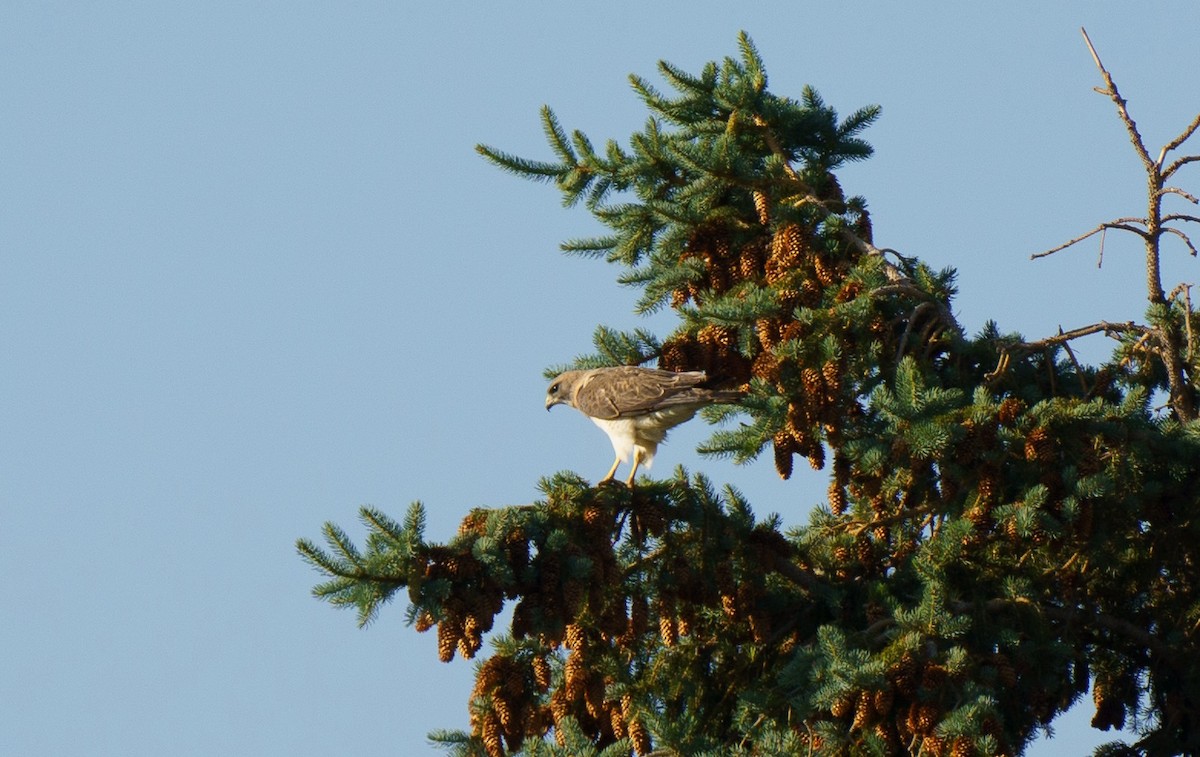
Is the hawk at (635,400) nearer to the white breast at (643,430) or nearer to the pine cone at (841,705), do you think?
the white breast at (643,430)

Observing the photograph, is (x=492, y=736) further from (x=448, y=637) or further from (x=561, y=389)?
(x=561, y=389)

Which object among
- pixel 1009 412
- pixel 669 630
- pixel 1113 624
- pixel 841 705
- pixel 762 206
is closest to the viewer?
pixel 841 705

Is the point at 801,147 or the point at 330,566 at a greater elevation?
the point at 801,147

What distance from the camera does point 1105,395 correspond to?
8.93m

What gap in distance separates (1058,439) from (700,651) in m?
1.94

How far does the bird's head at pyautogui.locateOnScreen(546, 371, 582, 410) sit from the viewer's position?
11.0 meters

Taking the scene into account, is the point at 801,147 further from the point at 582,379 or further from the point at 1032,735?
the point at 1032,735

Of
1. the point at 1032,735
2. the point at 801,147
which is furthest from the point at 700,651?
the point at 801,147

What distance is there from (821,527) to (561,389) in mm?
3194

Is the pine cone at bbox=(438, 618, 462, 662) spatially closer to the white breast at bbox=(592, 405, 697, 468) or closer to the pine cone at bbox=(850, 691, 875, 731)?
the pine cone at bbox=(850, 691, 875, 731)

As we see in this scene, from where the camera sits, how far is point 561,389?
11375mm

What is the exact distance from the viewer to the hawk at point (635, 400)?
30.2 feet

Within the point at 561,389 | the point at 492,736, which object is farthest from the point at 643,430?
the point at 492,736

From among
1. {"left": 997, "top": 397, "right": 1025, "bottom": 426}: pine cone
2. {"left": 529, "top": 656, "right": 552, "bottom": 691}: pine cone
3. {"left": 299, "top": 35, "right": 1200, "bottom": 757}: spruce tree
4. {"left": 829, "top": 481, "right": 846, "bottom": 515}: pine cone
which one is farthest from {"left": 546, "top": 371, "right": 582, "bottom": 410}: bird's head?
{"left": 997, "top": 397, "right": 1025, "bottom": 426}: pine cone
